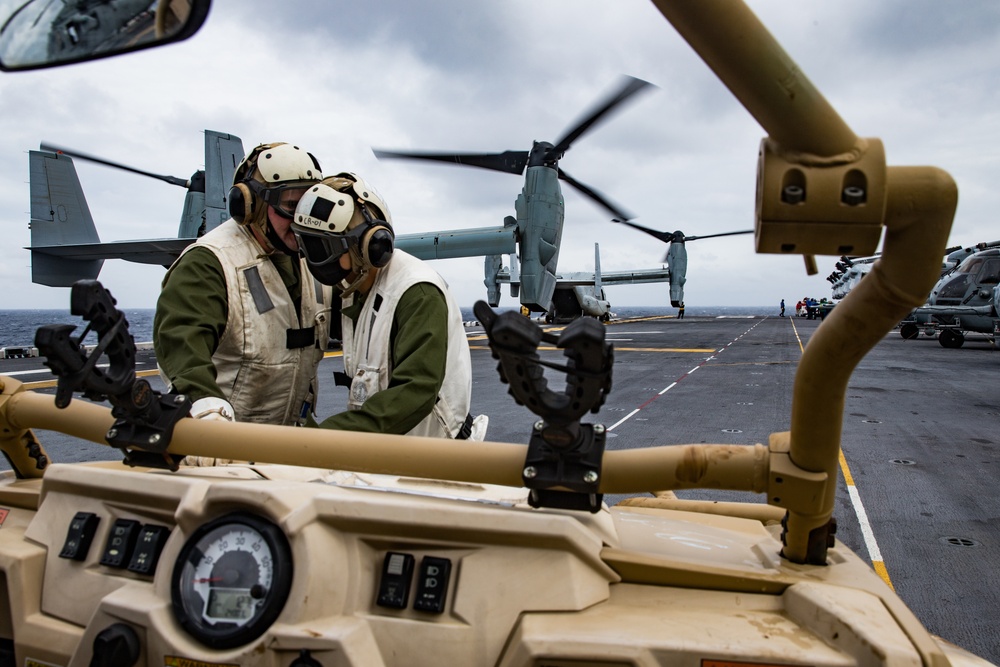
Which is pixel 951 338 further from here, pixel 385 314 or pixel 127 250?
pixel 127 250

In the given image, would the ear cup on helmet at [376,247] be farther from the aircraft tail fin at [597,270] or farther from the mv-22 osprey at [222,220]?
the aircraft tail fin at [597,270]

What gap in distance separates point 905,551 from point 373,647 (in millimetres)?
4230

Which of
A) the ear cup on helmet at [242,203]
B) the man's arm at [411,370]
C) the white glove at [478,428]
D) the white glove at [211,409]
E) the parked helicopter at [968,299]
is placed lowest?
the white glove at [478,428]

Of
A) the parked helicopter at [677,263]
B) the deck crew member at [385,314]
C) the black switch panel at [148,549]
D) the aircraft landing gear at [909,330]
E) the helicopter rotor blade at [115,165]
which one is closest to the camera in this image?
the black switch panel at [148,549]

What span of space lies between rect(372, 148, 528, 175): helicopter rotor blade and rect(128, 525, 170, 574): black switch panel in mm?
19432

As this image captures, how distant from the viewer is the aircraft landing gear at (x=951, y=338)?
2119 cm

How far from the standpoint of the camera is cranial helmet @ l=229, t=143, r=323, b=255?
3139mm

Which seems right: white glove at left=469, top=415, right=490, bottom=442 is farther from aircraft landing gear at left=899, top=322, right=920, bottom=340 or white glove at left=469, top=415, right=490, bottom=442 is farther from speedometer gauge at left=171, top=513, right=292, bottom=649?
aircraft landing gear at left=899, top=322, right=920, bottom=340

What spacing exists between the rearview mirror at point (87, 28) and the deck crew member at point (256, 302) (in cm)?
137

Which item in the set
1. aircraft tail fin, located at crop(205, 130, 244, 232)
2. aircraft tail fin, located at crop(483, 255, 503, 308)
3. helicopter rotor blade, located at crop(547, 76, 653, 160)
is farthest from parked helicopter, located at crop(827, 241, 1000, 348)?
aircraft tail fin, located at crop(483, 255, 503, 308)

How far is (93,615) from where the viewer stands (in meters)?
1.53

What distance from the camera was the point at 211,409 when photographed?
7.80 feet

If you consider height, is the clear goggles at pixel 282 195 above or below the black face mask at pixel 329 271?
above

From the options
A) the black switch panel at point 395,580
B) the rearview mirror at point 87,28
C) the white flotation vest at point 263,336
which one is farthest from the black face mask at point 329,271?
the black switch panel at point 395,580
